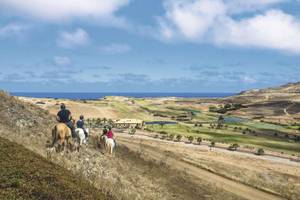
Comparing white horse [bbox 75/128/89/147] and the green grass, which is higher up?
white horse [bbox 75/128/89/147]

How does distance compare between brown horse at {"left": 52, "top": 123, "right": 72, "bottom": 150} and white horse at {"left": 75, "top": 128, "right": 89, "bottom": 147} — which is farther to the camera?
white horse at {"left": 75, "top": 128, "right": 89, "bottom": 147}

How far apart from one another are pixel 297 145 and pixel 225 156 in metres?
40.2

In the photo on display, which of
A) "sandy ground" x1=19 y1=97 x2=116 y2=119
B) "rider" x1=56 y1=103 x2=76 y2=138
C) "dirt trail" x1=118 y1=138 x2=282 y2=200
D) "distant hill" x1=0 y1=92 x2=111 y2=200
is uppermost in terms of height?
"rider" x1=56 y1=103 x2=76 y2=138

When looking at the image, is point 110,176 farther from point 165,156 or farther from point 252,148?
point 252,148

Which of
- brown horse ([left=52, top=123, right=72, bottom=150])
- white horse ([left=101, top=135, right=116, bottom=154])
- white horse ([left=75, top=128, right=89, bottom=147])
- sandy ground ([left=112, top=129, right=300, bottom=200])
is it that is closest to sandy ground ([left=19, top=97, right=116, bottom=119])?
sandy ground ([left=112, top=129, right=300, bottom=200])

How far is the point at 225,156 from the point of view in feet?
249

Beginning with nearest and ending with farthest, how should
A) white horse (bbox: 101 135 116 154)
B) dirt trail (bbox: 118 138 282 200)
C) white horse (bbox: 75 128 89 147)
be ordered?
1. white horse (bbox: 75 128 89 147)
2. white horse (bbox: 101 135 116 154)
3. dirt trail (bbox: 118 138 282 200)

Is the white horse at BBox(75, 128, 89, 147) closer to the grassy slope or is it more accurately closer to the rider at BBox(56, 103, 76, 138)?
the rider at BBox(56, 103, 76, 138)

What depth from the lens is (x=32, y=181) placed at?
20656 mm

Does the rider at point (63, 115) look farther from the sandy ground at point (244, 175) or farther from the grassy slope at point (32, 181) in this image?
the sandy ground at point (244, 175)

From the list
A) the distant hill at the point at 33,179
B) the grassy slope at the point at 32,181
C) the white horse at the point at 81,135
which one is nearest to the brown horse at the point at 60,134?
the distant hill at the point at 33,179

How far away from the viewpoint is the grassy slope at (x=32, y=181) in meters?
19.4

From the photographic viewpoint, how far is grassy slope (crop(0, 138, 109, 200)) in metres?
19.4

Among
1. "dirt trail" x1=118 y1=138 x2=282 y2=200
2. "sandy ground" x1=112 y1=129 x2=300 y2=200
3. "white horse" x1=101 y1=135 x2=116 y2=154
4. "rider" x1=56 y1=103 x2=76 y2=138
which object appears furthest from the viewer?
"sandy ground" x1=112 y1=129 x2=300 y2=200
